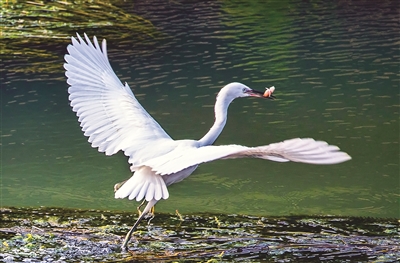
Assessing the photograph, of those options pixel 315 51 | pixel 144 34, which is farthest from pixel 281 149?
pixel 144 34

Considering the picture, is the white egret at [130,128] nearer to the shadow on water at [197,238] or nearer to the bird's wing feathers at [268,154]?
the bird's wing feathers at [268,154]

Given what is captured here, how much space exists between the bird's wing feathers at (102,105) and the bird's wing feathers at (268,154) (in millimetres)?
607

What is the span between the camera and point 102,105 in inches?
228

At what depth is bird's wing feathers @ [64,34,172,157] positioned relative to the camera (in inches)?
221

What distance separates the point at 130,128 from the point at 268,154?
1.82m

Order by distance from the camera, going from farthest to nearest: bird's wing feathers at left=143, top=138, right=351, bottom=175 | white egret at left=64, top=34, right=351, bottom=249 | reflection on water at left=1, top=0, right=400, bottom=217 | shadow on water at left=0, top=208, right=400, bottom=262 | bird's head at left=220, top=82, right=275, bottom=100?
reflection on water at left=1, top=0, right=400, bottom=217, bird's head at left=220, top=82, right=275, bottom=100, shadow on water at left=0, top=208, right=400, bottom=262, white egret at left=64, top=34, right=351, bottom=249, bird's wing feathers at left=143, top=138, right=351, bottom=175

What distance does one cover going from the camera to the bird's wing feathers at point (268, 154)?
361cm

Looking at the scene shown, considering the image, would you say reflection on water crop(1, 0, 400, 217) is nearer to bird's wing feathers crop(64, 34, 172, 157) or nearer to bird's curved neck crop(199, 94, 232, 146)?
bird's wing feathers crop(64, 34, 172, 157)

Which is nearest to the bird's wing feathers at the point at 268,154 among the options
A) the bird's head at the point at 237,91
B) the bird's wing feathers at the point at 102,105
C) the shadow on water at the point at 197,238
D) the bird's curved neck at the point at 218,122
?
the bird's curved neck at the point at 218,122

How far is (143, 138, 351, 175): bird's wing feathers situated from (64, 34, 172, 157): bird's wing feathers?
61 cm

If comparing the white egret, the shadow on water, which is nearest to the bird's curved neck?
the white egret

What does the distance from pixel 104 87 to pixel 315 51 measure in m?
6.86

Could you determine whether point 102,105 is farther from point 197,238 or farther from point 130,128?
point 197,238

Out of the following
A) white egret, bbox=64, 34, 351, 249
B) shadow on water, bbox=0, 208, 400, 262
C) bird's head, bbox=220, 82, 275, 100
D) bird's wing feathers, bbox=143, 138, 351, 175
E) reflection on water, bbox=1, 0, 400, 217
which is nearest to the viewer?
bird's wing feathers, bbox=143, 138, 351, 175
